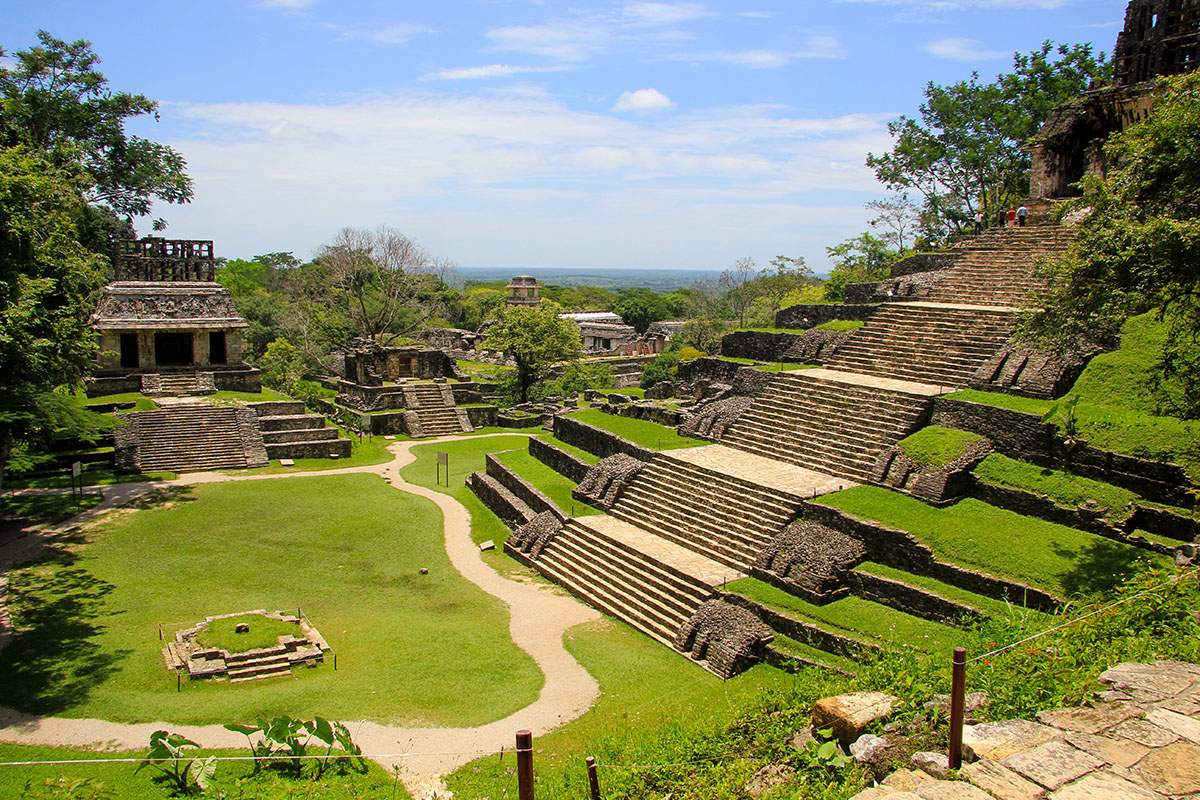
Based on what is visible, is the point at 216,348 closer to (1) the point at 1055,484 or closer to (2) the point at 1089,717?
(1) the point at 1055,484

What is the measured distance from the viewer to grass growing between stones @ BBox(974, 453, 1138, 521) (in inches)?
473

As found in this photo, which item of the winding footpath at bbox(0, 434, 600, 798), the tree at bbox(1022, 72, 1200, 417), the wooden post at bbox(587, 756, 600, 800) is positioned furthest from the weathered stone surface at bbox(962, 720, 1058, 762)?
the tree at bbox(1022, 72, 1200, 417)

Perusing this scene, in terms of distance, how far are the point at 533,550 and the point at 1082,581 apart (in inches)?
424

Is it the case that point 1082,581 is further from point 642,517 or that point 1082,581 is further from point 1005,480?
point 642,517

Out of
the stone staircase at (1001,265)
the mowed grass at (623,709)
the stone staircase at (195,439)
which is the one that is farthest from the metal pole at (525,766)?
the stone staircase at (195,439)

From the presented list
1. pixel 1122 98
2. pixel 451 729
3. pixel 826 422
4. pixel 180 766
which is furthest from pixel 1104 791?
pixel 1122 98

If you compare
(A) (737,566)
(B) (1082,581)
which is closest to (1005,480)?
(B) (1082,581)

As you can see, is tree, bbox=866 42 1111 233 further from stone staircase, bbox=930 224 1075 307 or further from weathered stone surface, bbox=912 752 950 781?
weathered stone surface, bbox=912 752 950 781

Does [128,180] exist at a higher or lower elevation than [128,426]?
higher

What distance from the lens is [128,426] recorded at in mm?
24344

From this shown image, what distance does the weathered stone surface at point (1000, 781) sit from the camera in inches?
219

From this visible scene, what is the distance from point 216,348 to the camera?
103ft

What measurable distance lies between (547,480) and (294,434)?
35.7 ft

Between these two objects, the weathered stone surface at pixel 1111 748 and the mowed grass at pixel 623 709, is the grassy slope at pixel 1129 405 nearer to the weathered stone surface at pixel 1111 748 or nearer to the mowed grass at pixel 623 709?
the mowed grass at pixel 623 709
